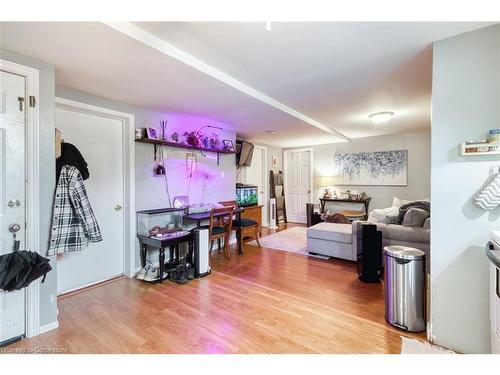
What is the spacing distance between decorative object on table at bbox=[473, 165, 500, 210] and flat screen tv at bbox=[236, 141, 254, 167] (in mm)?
4002

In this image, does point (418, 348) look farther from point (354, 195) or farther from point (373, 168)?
point (373, 168)

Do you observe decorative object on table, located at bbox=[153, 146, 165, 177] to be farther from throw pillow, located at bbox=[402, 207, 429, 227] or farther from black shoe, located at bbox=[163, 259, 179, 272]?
throw pillow, located at bbox=[402, 207, 429, 227]

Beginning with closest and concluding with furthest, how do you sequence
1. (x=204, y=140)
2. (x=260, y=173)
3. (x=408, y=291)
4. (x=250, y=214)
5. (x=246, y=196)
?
(x=408, y=291) < (x=204, y=140) < (x=250, y=214) < (x=246, y=196) < (x=260, y=173)

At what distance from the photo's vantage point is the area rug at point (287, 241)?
13.9 feet

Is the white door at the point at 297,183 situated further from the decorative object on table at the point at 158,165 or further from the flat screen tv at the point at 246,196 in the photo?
the decorative object on table at the point at 158,165

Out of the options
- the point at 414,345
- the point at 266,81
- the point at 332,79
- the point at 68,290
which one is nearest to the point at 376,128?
the point at 332,79

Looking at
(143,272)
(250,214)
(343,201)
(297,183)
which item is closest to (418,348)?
(143,272)

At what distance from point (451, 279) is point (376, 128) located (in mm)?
3891

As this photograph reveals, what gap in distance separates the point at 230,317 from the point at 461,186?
211 cm

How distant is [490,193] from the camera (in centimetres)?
151

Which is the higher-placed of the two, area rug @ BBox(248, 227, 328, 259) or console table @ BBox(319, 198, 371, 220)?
console table @ BBox(319, 198, 371, 220)

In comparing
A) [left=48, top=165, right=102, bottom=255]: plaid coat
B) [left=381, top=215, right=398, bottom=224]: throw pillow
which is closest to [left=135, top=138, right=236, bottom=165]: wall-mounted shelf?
[left=48, top=165, right=102, bottom=255]: plaid coat

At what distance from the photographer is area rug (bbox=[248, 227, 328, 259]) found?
4.23 metres
